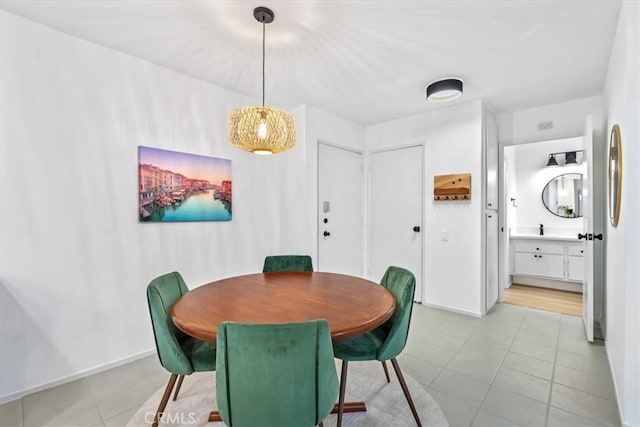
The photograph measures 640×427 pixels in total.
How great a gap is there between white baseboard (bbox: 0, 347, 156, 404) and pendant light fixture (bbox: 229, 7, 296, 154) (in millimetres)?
1901

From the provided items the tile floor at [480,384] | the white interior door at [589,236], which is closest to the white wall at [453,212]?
the tile floor at [480,384]

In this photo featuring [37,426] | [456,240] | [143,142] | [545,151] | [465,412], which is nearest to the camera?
[37,426]

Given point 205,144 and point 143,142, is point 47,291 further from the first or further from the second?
point 205,144

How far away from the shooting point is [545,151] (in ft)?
15.7

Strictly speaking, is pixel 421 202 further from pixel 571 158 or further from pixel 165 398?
pixel 165 398

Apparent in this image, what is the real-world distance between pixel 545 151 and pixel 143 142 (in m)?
5.55

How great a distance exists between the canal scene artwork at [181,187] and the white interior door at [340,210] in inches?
46.3

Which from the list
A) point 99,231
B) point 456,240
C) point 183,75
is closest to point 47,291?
point 99,231

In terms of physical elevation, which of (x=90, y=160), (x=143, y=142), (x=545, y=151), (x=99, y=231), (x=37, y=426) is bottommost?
(x=37, y=426)

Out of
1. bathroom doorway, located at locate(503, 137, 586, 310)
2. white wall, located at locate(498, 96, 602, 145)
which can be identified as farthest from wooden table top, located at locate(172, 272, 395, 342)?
bathroom doorway, located at locate(503, 137, 586, 310)

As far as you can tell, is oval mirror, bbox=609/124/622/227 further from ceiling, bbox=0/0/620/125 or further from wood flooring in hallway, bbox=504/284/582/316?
wood flooring in hallway, bbox=504/284/582/316

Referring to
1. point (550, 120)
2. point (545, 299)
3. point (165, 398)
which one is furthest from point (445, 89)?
point (545, 299)

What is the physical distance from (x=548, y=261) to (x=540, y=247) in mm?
221

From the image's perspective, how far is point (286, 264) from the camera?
2.55m
